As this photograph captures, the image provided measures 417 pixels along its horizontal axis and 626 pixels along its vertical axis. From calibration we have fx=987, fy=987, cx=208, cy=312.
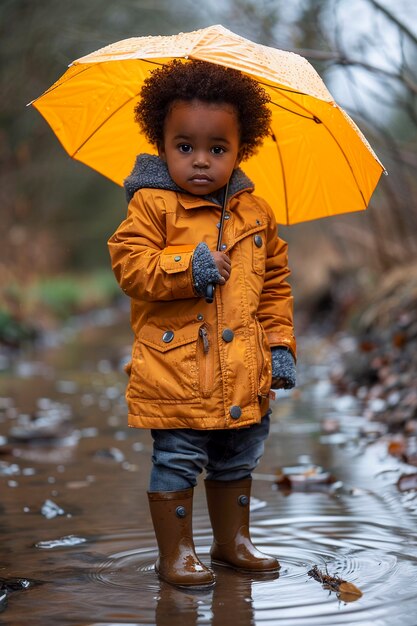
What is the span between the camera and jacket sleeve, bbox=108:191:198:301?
3.24m

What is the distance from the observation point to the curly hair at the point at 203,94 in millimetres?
3387

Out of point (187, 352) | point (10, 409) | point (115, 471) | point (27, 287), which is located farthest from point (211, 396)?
point (27, 287)

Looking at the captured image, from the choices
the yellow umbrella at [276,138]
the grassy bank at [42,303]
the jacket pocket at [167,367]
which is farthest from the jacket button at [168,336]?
the grassy bank at [42,303]

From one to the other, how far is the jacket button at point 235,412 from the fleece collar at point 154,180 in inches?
28.6

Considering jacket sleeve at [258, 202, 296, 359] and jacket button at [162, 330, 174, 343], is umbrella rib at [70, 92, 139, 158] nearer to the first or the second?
jacket sleeve at [258, 202, 296, 359]

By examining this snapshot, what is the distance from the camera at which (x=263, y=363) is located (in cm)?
341

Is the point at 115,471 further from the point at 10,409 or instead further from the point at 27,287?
the point at 27,287

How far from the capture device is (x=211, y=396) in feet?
10.8

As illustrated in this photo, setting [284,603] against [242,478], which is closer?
[284,603]

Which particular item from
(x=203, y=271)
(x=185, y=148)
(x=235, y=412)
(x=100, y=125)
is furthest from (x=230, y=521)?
(x=100, y=125)

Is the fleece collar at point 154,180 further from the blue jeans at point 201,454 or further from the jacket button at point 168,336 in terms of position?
the blue jeans at point 201,454

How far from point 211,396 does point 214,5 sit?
26.8ft

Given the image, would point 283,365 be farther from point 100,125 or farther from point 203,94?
point 100,125

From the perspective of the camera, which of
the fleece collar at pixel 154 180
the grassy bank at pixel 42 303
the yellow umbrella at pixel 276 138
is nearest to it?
the fleece collar at pixel 154 180
